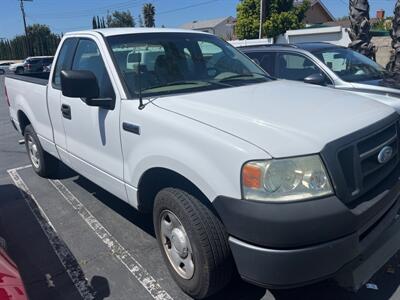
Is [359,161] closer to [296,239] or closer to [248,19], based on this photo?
[296,239]

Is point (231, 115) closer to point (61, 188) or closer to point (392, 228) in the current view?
point (392, 228)

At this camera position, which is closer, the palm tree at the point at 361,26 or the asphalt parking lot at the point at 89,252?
the asphalt parking lot at the point at 89,252

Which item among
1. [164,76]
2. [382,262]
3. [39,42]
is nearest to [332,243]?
[382,262]

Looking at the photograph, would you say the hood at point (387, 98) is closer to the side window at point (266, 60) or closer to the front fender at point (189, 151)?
the side window at point (266, 60)

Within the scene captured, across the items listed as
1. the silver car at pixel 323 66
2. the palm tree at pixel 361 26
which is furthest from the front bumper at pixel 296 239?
the palm tree at pixel 361 26

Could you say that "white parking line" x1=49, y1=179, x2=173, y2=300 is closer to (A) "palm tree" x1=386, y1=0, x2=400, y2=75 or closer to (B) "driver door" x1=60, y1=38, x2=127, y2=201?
(B) "driver door" x1=60, y1=38, x2=127, y2=201

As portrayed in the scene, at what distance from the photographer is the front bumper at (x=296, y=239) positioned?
2.13m

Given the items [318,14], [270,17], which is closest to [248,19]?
[270,17]

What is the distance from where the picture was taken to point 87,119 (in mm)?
3678

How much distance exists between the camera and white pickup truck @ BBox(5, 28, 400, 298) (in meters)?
2.19

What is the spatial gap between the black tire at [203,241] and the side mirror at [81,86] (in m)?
1.05

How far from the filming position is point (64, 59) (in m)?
4.50

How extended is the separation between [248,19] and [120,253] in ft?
87.8

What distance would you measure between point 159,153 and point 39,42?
62.2m
